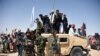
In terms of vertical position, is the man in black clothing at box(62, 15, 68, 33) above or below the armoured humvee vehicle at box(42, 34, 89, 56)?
above

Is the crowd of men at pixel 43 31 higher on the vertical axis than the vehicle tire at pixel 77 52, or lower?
higher

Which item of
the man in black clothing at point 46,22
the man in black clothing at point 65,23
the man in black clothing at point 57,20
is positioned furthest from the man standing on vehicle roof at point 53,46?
the man in black clothing at point 65,23

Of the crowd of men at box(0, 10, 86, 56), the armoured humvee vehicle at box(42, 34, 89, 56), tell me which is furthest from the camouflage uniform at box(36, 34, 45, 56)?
the armoured humvee vehicle at box(42, 34, 89, 56)

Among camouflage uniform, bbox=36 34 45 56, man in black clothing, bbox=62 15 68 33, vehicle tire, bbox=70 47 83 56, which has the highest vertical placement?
man in black clothing, bbox=62 15 68 33

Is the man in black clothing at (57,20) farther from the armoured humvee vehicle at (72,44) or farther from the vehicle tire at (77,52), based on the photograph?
the vehicle tire at (77,52)

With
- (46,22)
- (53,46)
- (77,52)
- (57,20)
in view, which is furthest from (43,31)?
(77,52)

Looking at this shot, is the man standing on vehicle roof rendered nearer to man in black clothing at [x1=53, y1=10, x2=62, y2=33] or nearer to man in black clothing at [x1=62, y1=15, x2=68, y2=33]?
man in black clothing at [x1=53, y1=10, x2=62, y2=33]

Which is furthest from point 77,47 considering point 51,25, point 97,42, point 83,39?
point 97,42

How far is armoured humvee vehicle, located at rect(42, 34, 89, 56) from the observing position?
10.8 meters

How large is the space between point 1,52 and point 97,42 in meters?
5.03

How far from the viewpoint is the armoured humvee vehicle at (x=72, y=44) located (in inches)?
425

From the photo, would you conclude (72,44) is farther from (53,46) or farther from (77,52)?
(53,46)

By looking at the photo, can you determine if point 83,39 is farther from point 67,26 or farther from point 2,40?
point 2,40

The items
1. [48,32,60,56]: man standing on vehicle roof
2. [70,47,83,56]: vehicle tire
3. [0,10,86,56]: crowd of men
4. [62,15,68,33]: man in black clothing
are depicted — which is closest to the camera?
[0,10,86,56]: crowd of men
